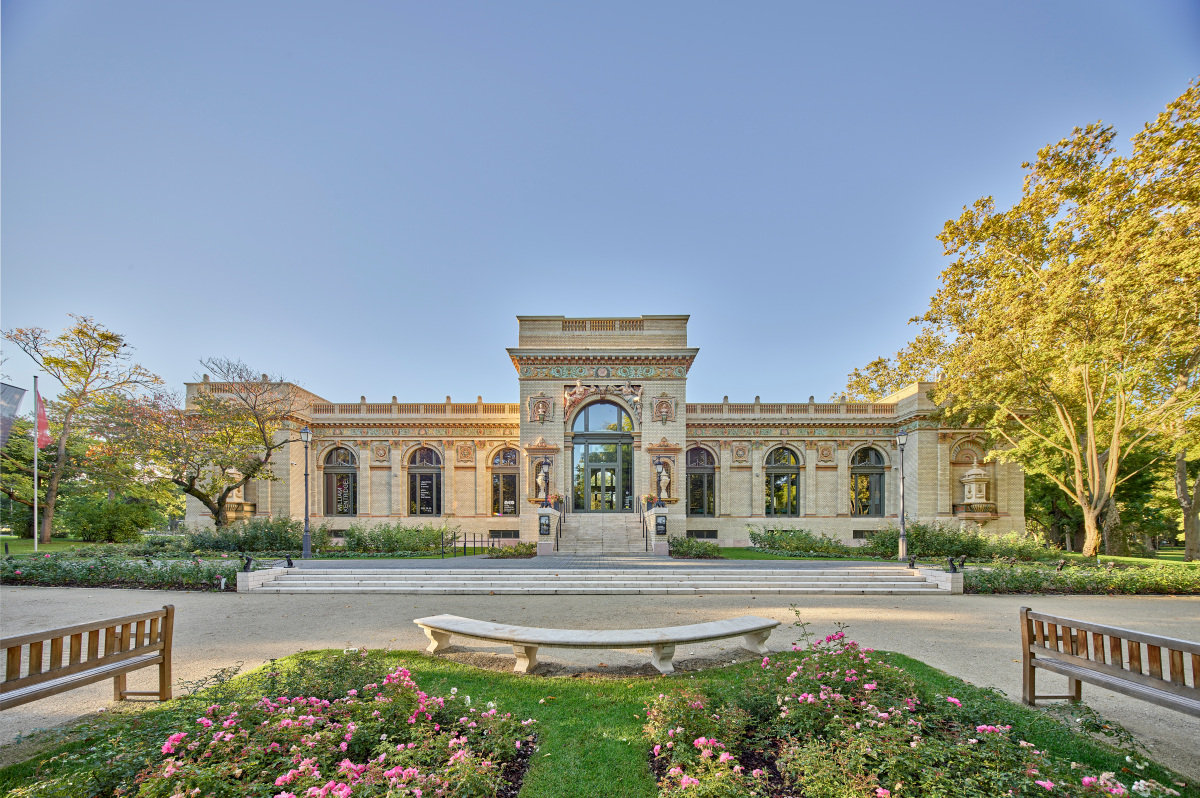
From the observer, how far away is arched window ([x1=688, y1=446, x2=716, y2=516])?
24.2 m

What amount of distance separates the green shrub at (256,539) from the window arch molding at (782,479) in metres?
18.9

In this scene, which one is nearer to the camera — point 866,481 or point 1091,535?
point 1091,535

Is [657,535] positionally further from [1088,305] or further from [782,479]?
[1088,305]

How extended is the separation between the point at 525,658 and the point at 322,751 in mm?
2710

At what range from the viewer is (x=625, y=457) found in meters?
21.5

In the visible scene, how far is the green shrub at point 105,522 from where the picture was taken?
1928 centimetres

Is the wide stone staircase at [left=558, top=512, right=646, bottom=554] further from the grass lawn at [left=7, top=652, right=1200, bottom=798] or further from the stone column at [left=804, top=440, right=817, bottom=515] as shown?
the grass lawn at [left=7, top=652, right=1200, bottom=798]

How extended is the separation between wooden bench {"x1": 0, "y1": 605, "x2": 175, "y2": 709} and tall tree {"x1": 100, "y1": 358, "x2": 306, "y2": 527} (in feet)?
52.8

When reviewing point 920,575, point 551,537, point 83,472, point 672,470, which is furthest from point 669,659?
point 83,472

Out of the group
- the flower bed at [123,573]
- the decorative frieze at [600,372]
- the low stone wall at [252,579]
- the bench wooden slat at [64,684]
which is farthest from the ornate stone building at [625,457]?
the bench wooden slat at [64,684]

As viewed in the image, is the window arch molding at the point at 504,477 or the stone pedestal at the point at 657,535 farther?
the window arch molding at the point at 504,477

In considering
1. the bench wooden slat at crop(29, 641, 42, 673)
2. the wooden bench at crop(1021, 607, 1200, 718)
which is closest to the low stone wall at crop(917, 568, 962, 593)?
the wooden bench at crop(1021, 607, 1200, 718)

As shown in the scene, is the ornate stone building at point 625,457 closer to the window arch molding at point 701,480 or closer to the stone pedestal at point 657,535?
the window arch molding at point 701,480

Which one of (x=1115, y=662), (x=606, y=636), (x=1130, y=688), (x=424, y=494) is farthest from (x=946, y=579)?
(x=424, y=494)
